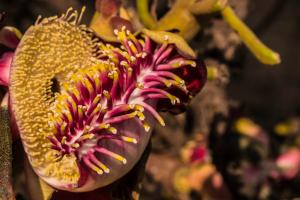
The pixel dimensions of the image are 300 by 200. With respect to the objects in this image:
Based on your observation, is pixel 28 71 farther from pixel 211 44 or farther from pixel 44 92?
pixel 211 44

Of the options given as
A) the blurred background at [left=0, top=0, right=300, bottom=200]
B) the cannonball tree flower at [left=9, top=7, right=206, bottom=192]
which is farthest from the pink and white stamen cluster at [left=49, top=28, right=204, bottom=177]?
the blurred background at [left=0, top=0, right=300, bottom=200]

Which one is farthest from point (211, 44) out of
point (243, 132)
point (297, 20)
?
point (297, 20)

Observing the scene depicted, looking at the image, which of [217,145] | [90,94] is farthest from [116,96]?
[217,145]

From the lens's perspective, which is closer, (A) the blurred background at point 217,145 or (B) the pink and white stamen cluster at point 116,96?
(B) the pink and white stamen cluster at point 116,96

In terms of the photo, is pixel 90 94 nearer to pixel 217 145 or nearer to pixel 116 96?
pixel 116 96

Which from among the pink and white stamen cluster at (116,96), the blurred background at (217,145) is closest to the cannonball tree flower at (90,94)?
the pink and white stamen cluster at (116,96)

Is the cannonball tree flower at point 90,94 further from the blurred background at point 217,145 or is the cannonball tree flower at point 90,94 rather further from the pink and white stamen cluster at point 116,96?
the blurred background at point 217,145

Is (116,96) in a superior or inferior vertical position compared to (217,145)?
superior

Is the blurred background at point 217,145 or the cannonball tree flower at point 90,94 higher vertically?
the cannonball tree flower at point 90,94
